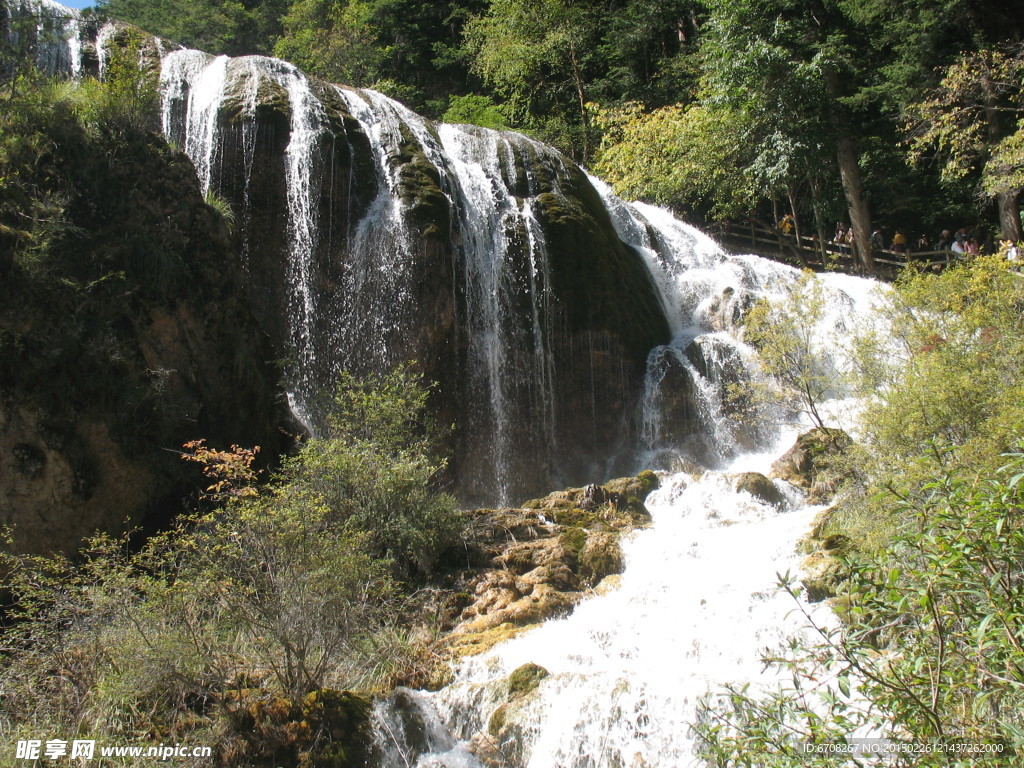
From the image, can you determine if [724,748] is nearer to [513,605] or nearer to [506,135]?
[513,605]

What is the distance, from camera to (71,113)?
28.0 ft

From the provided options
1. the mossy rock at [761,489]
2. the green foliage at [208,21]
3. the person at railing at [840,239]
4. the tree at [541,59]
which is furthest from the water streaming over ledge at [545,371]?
the green foliage at [208,21]

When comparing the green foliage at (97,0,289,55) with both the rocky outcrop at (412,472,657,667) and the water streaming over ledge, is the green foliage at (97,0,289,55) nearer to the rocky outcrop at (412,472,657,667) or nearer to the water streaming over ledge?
the water streaming over ledge

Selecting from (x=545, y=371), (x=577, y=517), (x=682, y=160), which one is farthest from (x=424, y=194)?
(x=682, y=160)

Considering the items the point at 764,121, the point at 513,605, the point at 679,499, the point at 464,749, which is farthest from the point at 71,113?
the point at 764,121

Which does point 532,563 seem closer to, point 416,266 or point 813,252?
point 416,266

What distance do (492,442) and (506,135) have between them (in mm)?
7562

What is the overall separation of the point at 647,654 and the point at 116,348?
6499mm

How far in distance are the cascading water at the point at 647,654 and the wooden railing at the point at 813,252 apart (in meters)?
13.0

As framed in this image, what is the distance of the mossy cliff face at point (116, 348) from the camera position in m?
7.05

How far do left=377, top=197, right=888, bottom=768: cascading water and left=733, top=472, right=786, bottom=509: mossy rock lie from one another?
0.10 metres

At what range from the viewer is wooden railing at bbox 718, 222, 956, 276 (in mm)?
21109

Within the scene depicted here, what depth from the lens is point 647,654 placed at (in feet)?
21.7

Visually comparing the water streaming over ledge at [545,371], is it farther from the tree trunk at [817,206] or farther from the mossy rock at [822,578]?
the tree trunk at [817,206]
